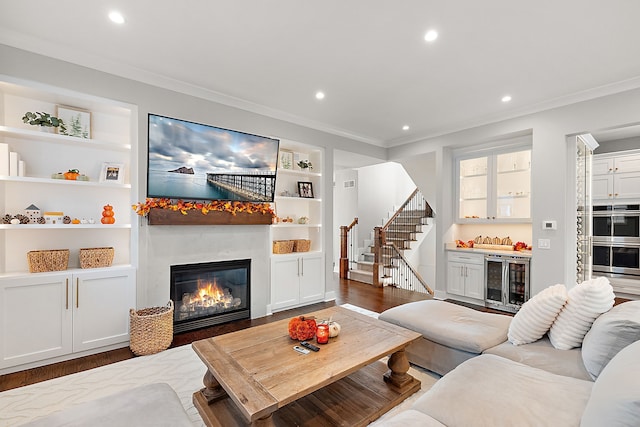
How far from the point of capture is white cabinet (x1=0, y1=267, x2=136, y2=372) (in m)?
2.60

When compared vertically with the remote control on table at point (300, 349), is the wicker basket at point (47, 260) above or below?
above

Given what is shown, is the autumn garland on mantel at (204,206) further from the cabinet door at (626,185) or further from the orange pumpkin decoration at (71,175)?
the cabinet door at (626,185)

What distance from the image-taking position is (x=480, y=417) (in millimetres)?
1360

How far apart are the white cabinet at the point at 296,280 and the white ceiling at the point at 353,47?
2.25 meters

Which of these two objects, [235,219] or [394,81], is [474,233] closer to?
[394,81]

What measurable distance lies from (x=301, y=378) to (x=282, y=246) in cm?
291

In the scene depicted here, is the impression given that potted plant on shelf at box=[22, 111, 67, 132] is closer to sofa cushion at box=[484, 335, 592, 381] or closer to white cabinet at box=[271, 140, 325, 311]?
white cabinet at box=[271, 140, 325, 311]

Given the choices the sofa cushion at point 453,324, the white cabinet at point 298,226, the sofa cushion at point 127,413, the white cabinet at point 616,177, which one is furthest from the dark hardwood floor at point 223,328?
the white cabinet at point 616,177

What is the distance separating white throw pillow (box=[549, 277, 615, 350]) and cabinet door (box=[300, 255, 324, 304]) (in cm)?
317

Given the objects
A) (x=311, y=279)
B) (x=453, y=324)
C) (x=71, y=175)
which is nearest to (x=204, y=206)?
(x=71, y=175)

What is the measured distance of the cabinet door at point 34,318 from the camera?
8.45 feet

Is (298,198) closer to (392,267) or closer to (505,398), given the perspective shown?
(392,267)

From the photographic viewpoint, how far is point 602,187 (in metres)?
5.02

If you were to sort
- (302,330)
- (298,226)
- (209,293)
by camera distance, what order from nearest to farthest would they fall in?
(302,330), (209,293), (298,226)
